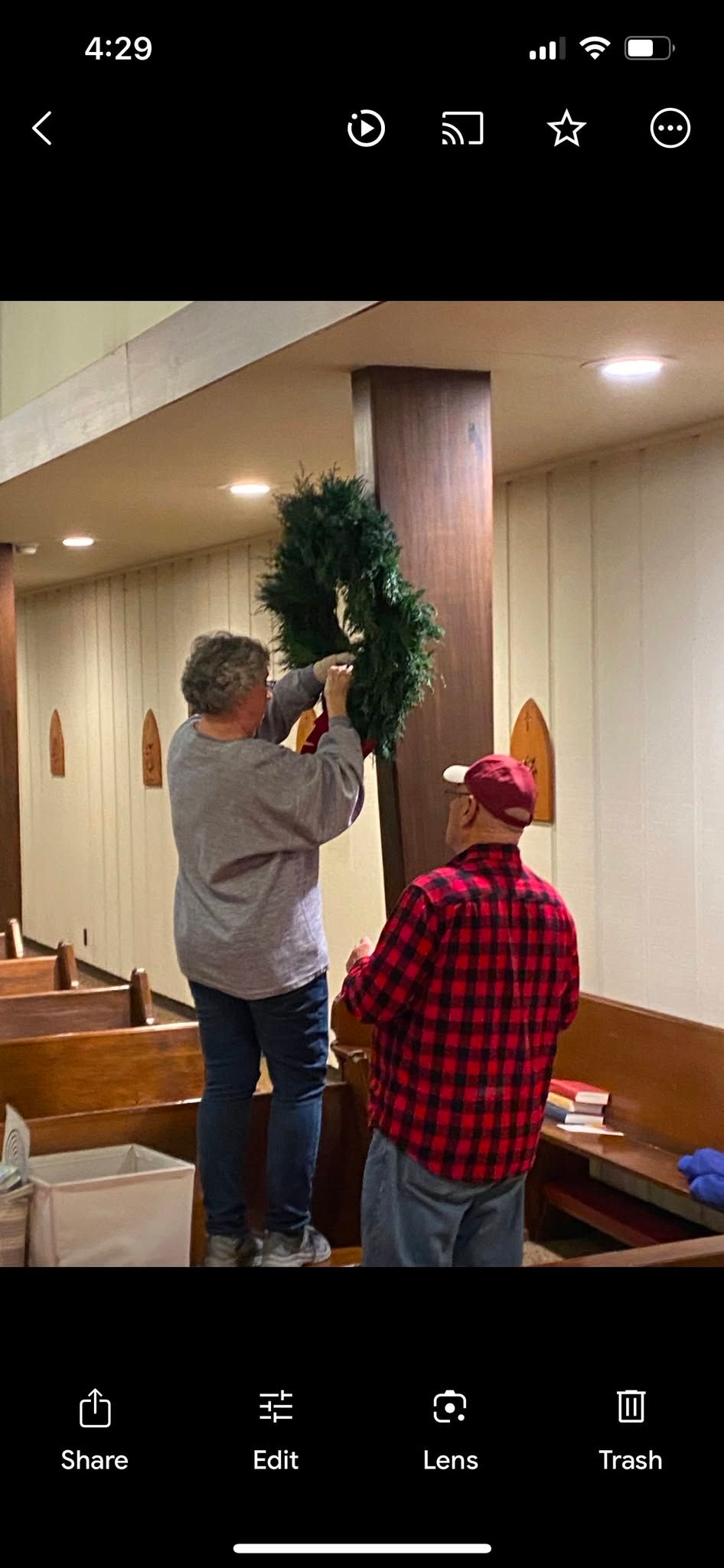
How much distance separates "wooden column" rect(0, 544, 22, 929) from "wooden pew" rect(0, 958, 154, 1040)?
8.65 ft

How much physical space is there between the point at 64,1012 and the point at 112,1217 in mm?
1909

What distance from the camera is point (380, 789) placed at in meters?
3.35

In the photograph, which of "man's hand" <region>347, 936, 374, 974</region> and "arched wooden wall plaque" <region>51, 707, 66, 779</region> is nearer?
"man's hand" <region>347, 936, 374, 974</region>

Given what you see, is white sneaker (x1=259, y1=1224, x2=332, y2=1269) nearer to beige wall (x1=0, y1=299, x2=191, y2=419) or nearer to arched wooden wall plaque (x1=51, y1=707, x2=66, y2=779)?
beige wall (x1=0, y1=299, x2=191, y2=419)

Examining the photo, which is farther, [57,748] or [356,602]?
[57,748]

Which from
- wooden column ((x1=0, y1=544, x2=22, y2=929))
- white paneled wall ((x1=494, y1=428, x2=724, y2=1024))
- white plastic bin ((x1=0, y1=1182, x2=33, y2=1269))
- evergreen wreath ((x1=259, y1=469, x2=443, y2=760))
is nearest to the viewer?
white plastic bin ((x1=0, y1=1182, x2=33, y2=1269))

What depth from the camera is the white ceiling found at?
300cm
